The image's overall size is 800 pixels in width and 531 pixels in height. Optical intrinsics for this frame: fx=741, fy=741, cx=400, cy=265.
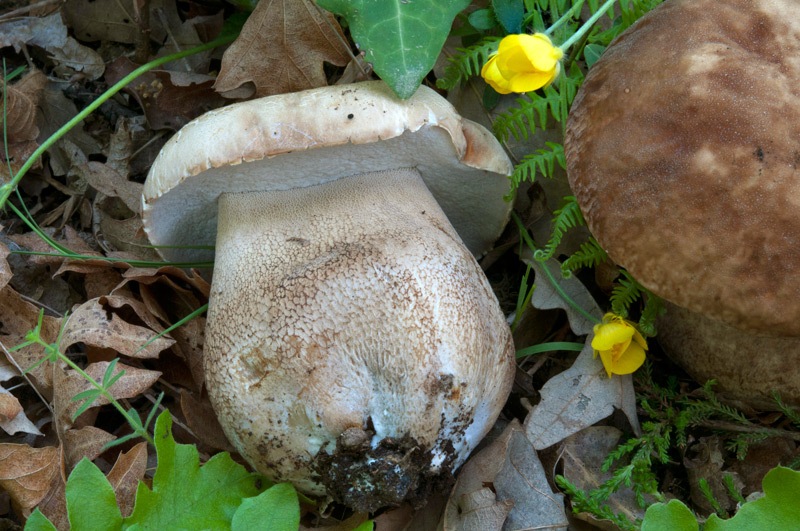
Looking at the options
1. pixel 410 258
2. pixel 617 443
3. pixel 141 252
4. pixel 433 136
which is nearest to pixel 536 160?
pixel 433 136

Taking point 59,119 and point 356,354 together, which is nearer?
point 356,354

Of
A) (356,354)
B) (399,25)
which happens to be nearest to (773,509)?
(356,354)

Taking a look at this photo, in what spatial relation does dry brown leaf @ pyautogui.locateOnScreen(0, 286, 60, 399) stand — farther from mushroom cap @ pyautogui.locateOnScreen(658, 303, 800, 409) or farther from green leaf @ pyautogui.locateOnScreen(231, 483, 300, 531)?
mushroom cap @ pyautogui.locateOnScreen(658, 303, 800, 409)

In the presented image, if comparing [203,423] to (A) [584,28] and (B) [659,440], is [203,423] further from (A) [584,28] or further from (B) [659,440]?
(A) [584,28]

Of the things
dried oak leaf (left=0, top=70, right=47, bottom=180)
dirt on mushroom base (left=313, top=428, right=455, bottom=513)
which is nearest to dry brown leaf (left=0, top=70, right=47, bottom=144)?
dried oak leaf (left=0, top=70, right=47, bottom=180)

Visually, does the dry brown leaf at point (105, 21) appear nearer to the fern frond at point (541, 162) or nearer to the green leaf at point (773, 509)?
the fern frond at point (541, 162)

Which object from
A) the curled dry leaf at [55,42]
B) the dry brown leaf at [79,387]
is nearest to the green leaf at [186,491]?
the dry brown leaf at [79,387]

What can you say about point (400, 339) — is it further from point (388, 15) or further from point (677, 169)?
point (388, 15)
